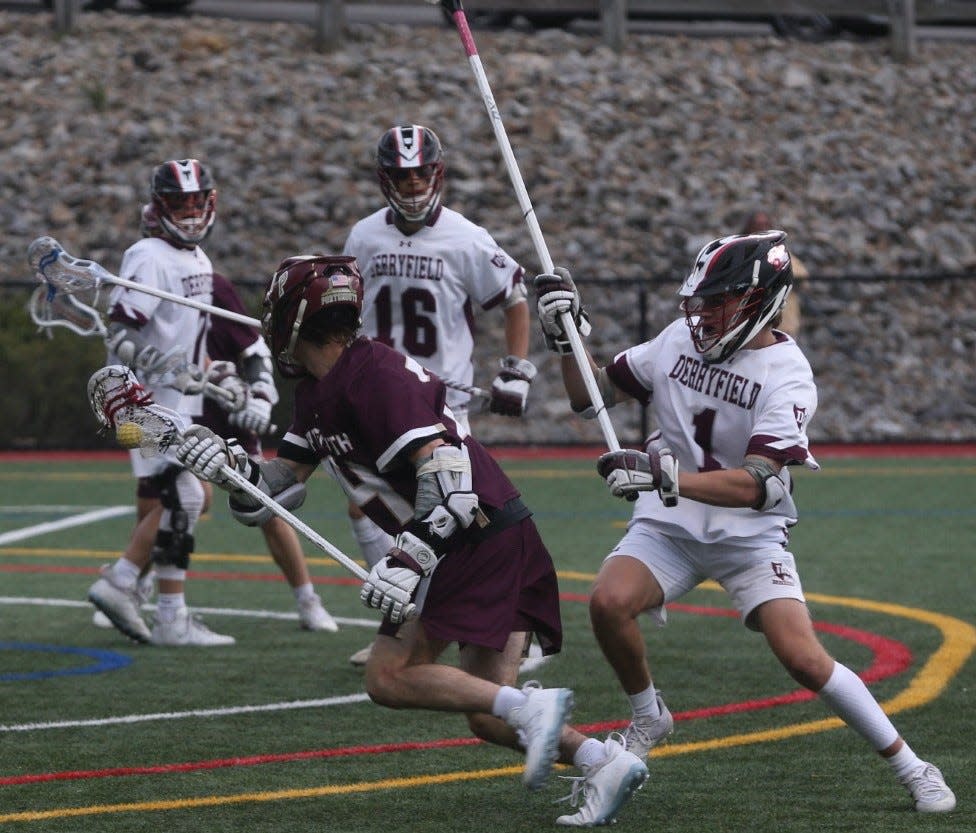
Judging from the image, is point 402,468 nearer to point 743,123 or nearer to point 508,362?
point 508,362

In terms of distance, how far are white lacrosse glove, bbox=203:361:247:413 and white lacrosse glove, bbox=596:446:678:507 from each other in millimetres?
3477

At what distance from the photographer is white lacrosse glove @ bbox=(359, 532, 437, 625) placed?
17.7ft

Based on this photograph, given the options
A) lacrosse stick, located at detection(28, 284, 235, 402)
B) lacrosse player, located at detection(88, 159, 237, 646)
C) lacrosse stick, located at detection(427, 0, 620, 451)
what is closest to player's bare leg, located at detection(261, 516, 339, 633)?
lacrosse player, located at detection(88, 159, 237, 646)

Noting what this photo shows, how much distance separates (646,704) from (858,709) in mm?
794

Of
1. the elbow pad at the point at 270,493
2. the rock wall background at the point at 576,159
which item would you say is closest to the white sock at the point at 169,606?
the elbow pad at the point at 270,493

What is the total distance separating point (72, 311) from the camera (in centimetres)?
921

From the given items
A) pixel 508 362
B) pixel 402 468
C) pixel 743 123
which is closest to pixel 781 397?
pixel 402 468

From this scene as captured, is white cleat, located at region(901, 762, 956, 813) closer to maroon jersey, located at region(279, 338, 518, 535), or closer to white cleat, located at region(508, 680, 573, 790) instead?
white cleat, located at region(508, 680, 573, 790)

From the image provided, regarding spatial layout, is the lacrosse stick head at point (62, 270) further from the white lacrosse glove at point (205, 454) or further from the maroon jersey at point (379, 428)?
the maroon jersey at point (379, 428)

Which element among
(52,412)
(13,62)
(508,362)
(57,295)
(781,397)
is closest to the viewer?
(781,397)

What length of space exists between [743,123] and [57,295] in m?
18.6

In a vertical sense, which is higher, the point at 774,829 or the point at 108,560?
the point at 774,829

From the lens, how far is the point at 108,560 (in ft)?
39.9

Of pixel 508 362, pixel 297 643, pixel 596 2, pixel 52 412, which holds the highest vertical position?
pixel 596 2
